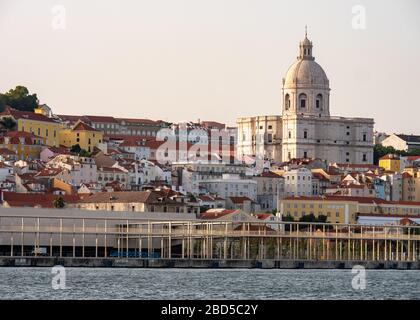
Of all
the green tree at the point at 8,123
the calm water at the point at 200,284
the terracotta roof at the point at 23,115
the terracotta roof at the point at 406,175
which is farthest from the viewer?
the terracotta roof at the point at 23,115

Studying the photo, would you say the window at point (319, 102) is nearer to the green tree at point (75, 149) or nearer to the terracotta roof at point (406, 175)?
the terracotta roof at point (406, 175)

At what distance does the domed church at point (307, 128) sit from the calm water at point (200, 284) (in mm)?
90239

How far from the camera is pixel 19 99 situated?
169 meters

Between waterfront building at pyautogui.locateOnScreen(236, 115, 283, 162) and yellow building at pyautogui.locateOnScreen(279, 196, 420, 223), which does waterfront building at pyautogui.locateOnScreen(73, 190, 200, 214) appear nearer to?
yellow building at pyautogui.locateOnScreen(279, 196, 420, 223)

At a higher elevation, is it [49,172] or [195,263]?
[49,172]

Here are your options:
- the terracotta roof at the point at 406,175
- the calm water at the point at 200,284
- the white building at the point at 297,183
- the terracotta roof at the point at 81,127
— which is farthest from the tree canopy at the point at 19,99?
the calm water at the point at 200,284

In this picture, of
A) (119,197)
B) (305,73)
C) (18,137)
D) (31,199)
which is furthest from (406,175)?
(31,199)

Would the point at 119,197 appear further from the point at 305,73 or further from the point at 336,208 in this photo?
the point at 305,73

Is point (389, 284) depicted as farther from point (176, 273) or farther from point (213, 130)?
point (213, 130)

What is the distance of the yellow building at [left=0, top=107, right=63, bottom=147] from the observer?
15738 cm

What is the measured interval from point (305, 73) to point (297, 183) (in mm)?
23254

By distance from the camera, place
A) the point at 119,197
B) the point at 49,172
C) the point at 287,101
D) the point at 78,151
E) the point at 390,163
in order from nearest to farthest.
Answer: the point at 119,197, the point at 49,172, the point at 78,151, the point at 390,163, the point at 287,101

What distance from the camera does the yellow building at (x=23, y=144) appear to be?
499ft
